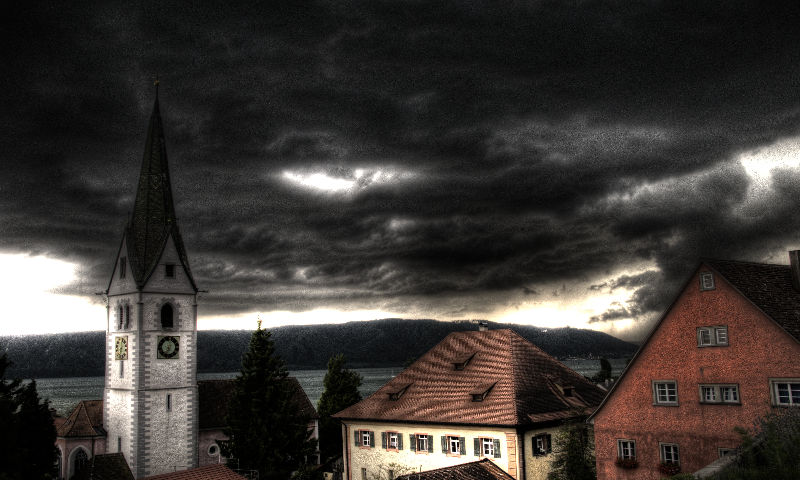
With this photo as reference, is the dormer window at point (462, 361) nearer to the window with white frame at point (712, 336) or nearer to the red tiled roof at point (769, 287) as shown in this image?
the window with white frame at point (712, 336)

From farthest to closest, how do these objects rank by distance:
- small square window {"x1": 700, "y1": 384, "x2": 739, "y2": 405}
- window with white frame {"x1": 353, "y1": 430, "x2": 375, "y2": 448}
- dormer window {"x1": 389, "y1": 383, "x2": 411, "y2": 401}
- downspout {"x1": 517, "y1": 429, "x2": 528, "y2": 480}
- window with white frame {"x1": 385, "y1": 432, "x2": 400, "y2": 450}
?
dormer window {"x1": 389, "y1": 383, "x2": 411, "y2": 401}
window with white frame {"x1": 353, "y1": 430, "x2": 375, "y2": 448}
window with white frame {"x1": 385, "y1": 432, "x2": 400, "y2": 450}
downspout {"x1": 517, "y1": 429, "x2": 528, "y2": 480}
small square window {"x1": 700, "y1": 384, "x2": 739, "y2": 405}

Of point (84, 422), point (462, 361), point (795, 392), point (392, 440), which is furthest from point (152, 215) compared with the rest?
point (795, 392)

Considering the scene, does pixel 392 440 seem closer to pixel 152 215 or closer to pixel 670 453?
pixel 670 453

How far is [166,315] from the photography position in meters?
52.3

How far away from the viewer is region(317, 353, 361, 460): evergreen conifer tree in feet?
210

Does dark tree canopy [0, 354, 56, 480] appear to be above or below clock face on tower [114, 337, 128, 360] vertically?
below

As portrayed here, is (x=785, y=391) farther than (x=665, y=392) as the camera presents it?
No

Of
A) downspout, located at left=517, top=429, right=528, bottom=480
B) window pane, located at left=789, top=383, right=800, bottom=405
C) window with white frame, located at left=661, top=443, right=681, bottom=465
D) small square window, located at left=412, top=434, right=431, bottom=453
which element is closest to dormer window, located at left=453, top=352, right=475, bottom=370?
small square window, located at left=412, top=434, right=431, bottom=453

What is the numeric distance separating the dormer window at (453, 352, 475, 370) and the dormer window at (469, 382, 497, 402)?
3.08 metres

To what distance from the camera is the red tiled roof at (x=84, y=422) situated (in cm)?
5047

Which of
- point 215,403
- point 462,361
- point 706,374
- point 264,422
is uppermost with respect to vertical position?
point 462,361

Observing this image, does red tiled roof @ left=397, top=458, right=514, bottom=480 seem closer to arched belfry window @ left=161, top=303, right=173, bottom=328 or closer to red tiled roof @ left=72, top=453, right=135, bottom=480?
red tiled roof @ left=72, top=453, right=135, bottom=480

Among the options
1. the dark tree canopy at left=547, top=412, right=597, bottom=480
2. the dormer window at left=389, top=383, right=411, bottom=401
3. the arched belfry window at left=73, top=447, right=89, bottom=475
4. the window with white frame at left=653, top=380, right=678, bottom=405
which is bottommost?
the arched belfry window at left=73, top=447, right=89, bottom=475

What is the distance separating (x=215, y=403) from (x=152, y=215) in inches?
602
